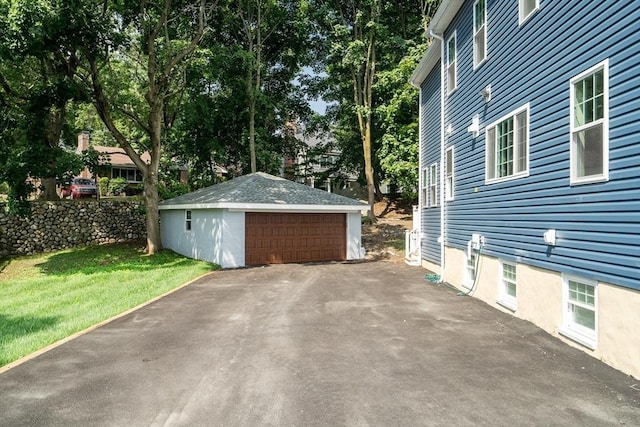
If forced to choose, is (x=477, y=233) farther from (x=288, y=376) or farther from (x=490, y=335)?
(x=288, y=376)

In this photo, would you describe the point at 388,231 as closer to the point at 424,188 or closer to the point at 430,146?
the point at 424,188

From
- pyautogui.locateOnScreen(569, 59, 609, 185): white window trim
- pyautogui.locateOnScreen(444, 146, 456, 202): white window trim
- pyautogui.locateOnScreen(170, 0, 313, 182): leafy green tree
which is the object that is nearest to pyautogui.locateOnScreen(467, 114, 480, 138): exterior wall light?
pyautogui.locateOnScreen(444, 146, 456, 202): white window trim

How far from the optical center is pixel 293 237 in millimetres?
16922

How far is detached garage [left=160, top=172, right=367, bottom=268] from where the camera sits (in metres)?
15.5

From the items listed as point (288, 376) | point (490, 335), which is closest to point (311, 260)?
point (490, 335)

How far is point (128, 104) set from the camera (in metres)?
24.8

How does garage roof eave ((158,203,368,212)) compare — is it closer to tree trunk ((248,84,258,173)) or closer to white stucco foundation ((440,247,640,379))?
tree trunk ((248,84,258,173))

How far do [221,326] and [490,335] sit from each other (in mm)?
4391

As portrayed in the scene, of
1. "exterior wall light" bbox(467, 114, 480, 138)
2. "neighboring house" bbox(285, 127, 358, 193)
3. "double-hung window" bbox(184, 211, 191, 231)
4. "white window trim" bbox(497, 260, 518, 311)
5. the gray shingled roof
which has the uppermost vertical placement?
"neighboring house" bbox(285, 127, 358, 193)

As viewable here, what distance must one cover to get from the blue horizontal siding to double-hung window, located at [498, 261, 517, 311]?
33 centimetres

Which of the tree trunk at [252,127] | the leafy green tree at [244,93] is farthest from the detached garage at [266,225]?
the leafy green tree at [244,93]

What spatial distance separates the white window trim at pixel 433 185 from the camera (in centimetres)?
1274

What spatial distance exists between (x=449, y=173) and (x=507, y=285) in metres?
4.41

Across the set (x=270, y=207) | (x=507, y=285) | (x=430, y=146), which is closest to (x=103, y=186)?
(x=270, y=207)
